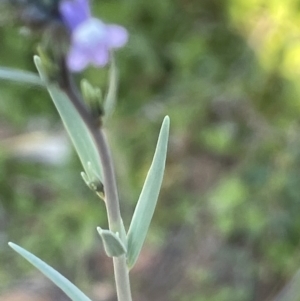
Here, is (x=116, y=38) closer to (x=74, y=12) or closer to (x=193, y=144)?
(x=74, y=12)

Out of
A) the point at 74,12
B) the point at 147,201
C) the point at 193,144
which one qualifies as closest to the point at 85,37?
the point at 74,12

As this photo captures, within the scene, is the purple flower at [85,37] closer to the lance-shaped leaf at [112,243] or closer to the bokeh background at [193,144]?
the lance-shaped leaf at [112,243]

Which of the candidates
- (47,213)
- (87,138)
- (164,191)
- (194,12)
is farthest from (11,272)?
(87,138)

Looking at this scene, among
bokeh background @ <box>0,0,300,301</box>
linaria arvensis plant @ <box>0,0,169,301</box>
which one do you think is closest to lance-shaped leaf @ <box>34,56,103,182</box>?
linaria arvensis plant @ <box>0,0,169,301</box>

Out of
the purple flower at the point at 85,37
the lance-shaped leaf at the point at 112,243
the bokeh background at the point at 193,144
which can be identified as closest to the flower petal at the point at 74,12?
the purple flower at the point at 85,37

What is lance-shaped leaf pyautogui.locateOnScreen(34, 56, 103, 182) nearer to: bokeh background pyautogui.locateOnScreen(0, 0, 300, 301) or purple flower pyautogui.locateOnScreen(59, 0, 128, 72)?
purple flower pyautogui.locateOnScreen(59, 0, 128, 72)

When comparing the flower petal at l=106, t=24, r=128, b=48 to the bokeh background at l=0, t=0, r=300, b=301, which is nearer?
the flower petal at l=106, t=24, r=128, b=48
